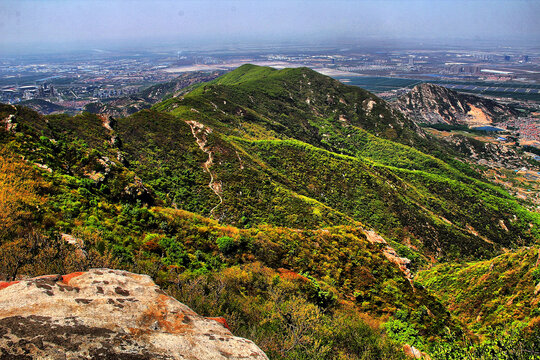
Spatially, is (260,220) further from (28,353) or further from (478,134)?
(478,134)

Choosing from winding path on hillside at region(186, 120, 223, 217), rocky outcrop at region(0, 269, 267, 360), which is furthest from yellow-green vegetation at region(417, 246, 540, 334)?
winding path on hillside at region(186, 120, 223, 217)

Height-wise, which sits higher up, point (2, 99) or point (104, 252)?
point (2, 99)

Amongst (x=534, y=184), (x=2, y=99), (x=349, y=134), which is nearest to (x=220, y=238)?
(x=349, y=134)

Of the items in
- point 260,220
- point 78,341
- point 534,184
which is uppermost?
point 78,341

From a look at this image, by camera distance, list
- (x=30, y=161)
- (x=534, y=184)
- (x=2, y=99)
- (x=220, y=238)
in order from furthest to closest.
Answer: (x=2, y=99), (x=534, y=184), (x=220, y=238), (x=30, y=161)

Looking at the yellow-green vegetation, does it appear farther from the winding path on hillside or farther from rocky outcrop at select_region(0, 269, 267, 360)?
the winding path on hillside

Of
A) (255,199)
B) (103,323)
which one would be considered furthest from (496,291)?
(103,323)

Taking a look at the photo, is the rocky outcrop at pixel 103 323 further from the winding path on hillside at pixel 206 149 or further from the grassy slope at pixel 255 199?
the winding path on hillside at pixel 206 149

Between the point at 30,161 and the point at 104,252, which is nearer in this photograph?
the point at 104,252

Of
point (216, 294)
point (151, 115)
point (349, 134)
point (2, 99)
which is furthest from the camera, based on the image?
point (2, 99)
